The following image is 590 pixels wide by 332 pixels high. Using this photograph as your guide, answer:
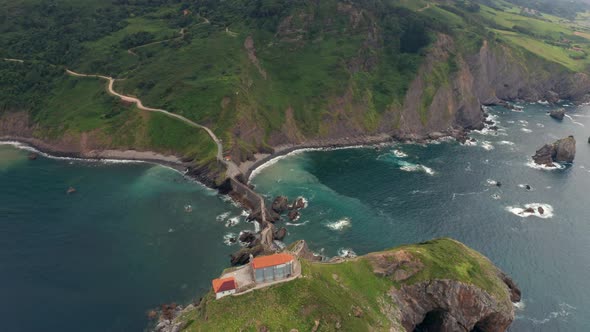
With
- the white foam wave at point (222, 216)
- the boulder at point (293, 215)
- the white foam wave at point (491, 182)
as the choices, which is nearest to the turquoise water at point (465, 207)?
the white foam wave at point (491, 182)

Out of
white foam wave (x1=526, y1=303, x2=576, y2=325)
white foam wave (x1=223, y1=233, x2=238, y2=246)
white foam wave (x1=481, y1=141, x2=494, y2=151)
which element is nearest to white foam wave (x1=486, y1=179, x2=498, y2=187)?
white foam wave (x1=481, y1=141, x2=494, y2=151)

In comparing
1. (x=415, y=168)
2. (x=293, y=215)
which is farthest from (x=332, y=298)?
(x=415, y=168)

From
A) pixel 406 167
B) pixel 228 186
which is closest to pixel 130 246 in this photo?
pixel 228 186

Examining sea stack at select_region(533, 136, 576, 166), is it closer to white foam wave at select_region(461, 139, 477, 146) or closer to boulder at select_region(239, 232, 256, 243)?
white foam wave at select_region(461, 139, 477, 146)

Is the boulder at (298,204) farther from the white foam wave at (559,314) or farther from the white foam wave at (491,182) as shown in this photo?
the white foam wave at (491,182)

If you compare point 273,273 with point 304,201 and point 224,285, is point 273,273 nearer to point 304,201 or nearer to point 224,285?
point 224,285

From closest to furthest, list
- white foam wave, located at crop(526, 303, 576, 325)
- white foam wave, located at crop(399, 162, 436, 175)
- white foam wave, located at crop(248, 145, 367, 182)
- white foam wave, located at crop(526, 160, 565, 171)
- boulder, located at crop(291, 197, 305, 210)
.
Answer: white foam wave, located at crop(526, 303, 576, 325), boulder, located at crop(291, 197, 305, 210), white foam wave, located at crop(248, 145, 367, 182), white foam wave, located at crop(399, 162, 436, 175), white foam wave, located at crop(526, 160, 565, 171)
